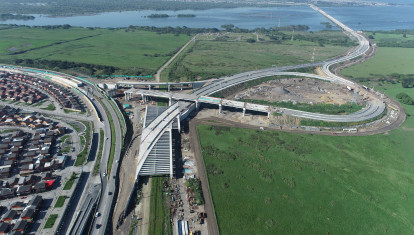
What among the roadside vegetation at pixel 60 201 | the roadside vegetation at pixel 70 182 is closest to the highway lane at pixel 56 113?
the roadside vegetation at pixel 70 182

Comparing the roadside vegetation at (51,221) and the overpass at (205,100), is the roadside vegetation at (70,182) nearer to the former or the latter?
the roadside vegetation at (51,221)

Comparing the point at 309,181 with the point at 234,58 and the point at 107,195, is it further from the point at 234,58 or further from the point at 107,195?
the point at 234,58

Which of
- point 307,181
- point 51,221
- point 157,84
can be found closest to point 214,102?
point 157,84

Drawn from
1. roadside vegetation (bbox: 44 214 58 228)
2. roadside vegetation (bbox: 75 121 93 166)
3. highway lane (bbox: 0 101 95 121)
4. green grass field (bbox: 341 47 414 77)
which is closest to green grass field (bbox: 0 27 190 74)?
highway lane (bbox: 0 101 95 121)

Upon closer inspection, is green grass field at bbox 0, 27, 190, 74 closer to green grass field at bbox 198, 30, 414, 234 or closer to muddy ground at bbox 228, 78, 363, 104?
muddy ground at bbox 228, 78, 363, 104

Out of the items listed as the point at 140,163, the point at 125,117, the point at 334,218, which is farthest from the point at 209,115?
the point at 334,218
